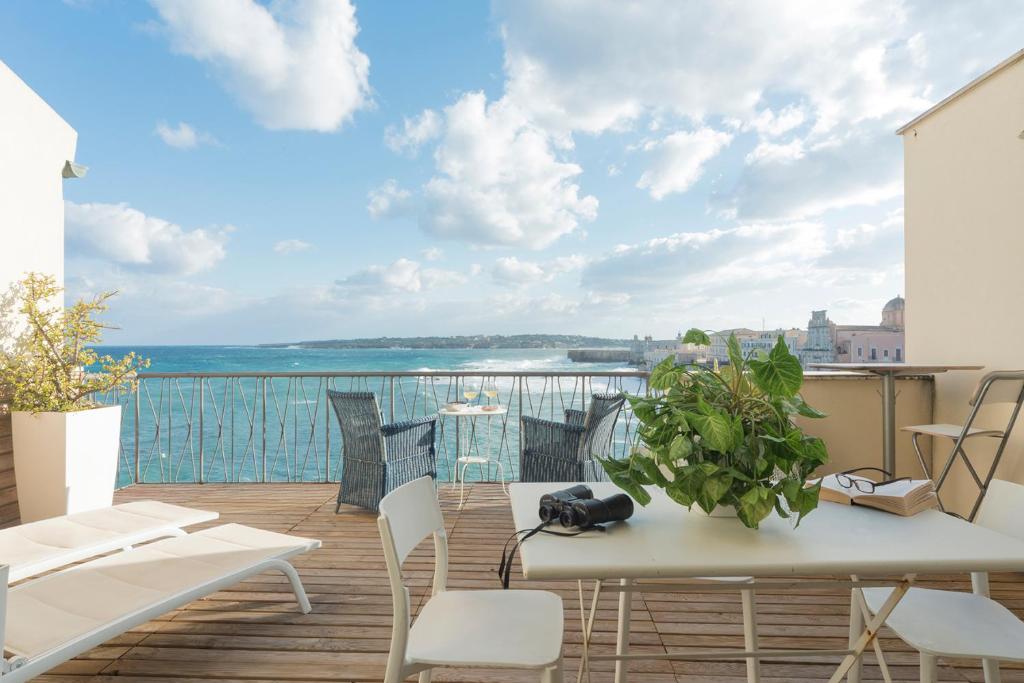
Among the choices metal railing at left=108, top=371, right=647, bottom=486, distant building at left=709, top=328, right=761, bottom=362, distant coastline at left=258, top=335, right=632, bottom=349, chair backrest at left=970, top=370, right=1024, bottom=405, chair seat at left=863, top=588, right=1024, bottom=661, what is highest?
distant coastline at left=258, top=335, right=632, bottom=349

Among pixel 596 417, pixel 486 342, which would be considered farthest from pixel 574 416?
pixel 486 342

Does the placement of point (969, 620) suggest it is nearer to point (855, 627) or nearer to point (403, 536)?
point (855, 627)

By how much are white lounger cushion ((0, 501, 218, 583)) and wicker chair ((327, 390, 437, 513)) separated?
1417 millimetres

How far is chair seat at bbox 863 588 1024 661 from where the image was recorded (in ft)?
4.23

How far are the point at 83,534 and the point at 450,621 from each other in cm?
203

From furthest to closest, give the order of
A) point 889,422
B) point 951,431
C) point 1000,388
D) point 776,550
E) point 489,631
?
point 889,422 < point 1000,388 < point 951,431 < point 489,631 < point 776,550

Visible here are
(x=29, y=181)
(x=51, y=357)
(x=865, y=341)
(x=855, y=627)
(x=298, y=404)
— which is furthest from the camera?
(x=298, y=404)

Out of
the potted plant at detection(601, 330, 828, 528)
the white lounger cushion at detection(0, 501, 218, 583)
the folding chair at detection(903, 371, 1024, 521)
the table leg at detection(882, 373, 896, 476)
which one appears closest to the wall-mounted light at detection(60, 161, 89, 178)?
the white lounger cushion at detection(0, 501, 218, 583)

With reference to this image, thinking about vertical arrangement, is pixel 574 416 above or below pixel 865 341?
below

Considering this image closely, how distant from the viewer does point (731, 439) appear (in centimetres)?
112

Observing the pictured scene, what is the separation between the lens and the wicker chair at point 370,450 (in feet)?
13.3

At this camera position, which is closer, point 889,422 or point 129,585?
point 129,585

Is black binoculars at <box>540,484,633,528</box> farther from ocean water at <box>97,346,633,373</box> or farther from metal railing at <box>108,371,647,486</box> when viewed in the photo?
ocean water at <box>97,346,633,373</box>

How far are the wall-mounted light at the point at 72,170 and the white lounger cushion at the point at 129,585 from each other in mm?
4061
